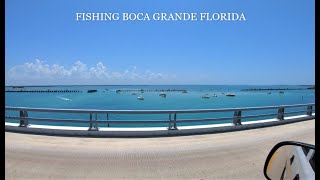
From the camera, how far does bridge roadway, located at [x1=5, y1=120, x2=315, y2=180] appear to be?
7.02 meters

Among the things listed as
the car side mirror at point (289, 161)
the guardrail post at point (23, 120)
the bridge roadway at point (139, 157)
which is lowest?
the bridge roadway at point (139, 157)

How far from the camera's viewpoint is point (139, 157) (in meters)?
8.48

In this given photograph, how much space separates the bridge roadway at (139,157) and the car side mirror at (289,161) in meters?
3.72

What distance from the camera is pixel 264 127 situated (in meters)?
14.5

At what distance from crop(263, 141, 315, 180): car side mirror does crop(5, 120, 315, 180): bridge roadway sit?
372 cm

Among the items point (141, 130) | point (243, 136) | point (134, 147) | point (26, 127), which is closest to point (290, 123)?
point (243, 136)

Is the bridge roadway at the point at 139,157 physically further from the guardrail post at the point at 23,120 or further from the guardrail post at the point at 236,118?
the guardrail post at the point at 236,118

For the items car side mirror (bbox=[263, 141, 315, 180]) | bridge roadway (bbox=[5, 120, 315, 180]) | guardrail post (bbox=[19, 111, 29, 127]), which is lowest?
bridge roadway (bbox=[5, 120, 315, 180])

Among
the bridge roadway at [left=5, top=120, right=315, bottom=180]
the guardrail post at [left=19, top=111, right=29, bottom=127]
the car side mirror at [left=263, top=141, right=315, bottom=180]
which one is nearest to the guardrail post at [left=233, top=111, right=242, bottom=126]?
the bridge roadway at [left=5, top=120, right=315, bottom=180]

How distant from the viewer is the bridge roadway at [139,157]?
702 cm

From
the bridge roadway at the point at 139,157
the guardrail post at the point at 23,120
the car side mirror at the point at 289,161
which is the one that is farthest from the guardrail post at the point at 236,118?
the car side mirror at the point at 289,161

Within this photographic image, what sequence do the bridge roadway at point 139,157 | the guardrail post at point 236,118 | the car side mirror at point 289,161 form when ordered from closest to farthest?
the car side mirror at point 289,161 < the bridge roadway at point 139,157 < the guardrail post at point 236,118

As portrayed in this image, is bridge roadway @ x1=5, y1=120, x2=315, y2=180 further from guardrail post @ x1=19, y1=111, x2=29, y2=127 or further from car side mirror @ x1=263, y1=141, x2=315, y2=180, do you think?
car side mirror @ x1=263, y1=141, x2=315, y2=180
